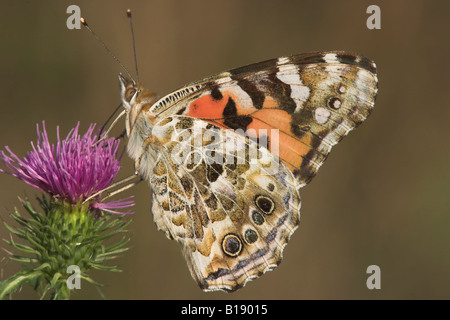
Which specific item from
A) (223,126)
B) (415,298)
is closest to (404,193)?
(415,298)

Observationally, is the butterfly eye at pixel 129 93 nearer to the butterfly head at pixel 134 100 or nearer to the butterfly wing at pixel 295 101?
the butterfly head at pixel 134 100

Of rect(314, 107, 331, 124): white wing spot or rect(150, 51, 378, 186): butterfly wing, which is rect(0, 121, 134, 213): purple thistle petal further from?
rect(314, 107, 331, 124): white wing spot

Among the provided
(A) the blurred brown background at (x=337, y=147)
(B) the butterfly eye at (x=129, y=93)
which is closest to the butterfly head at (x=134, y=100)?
(B) the butterfly eye at (x=129, y=93)

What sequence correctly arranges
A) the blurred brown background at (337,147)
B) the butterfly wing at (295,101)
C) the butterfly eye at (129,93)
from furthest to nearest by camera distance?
the blurred brown background at (337,147), the butterfly eye at (129,93), the butterfly wing at (295,101)

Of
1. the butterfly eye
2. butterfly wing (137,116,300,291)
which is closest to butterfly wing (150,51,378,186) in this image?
butterfly wing (137,116,300,291)

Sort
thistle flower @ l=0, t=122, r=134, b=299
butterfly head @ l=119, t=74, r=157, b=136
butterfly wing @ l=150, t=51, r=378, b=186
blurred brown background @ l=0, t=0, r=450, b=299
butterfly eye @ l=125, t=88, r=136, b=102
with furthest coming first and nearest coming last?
blurred brown background @ l=0, t=0, r=450, b=299 < butterfly eye @ l=125, t=88, r=136, b=102 < butterfly head @ l=119, t=74, r=157, b=136 < butterfly wing @ l=150, t=51, r=378, b=186 < thistle flower @ l=0, t=122, r=134, b=299

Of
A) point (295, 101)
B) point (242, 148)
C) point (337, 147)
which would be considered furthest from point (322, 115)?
point (337, 147)
